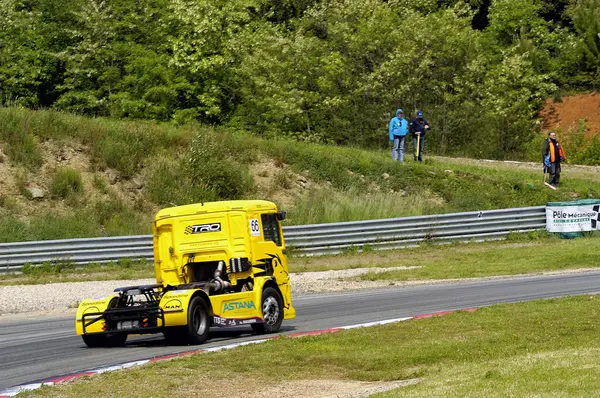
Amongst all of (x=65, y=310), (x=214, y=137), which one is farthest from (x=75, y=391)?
(x=214, y=137)

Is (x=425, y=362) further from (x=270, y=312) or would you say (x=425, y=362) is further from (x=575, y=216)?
(x=575, y=216)

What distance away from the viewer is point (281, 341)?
14.0m

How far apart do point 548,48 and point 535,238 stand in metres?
39.7

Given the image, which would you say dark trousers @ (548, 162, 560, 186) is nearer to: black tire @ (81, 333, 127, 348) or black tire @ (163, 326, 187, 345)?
black tire @ (81, 333, 127, 348)

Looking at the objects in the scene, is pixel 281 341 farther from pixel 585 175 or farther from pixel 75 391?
pixel 585 175

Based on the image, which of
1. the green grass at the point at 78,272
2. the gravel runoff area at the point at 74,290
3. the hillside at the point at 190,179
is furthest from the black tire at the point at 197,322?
the hillside at the point at 190,179

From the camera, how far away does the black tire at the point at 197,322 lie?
1430 cm

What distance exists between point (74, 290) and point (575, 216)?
1598 centimetres

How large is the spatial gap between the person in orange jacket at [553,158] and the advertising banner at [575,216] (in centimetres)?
524

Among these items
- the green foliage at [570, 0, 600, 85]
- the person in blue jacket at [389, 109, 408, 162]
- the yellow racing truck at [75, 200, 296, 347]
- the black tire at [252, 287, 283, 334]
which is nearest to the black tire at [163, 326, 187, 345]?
the yellow racing truck at [75, 200, 296, 347]

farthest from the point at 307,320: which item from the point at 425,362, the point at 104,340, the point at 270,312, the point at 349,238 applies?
the point at 349,238

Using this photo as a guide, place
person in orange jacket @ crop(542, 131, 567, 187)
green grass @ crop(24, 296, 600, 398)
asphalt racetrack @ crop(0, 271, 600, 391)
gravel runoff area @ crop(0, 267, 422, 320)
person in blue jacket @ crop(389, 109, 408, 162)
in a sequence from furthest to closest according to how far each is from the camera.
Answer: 1. person in blue jacket @ crop(389, 109, 408, 162)
2. person in orange jacket @ crop(542, 131, 567, 187)
3. gravel runoff area @ crop(0, 267, 422, 320)
4. asphalt racetrack @ crop(0, 271, 600, 391)
5. green grass @ crop(24, 296, 600, 398)

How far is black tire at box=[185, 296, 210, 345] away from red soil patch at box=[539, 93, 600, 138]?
47858 mm

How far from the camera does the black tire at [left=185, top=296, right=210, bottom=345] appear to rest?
14.3m
